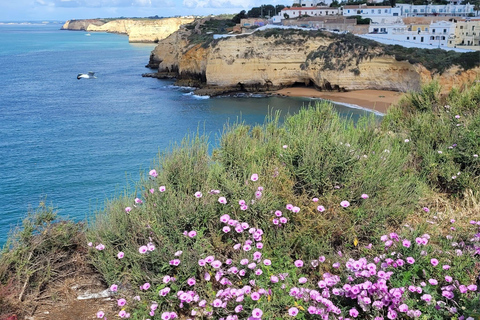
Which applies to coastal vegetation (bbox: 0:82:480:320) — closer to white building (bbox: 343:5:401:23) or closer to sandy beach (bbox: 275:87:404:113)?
sandy beach (bbox: 275:87:404:113)

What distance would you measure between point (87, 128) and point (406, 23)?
3965cm

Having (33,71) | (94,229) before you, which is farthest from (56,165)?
(33,71)

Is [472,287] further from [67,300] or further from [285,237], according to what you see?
[67,300]

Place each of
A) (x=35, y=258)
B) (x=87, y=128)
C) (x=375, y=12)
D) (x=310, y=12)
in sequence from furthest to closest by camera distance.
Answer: (x=310, y=12) < (x=375, y=12) < (x=87, y=128) < (x=35, y=258)

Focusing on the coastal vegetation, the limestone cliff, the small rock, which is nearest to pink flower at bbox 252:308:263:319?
the coastal vegetation

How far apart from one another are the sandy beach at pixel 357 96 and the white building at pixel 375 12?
20345mm

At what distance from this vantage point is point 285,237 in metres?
4.35

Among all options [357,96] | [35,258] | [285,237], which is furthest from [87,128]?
[285,237]

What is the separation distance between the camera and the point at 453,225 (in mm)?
4684

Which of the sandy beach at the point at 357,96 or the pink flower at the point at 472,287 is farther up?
the pink flower at the point at 472,287

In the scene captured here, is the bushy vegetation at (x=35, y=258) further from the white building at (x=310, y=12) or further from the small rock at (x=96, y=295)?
the white building at (x=310, y=12)

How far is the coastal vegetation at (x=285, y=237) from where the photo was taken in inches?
140

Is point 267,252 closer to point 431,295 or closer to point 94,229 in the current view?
point 431,295

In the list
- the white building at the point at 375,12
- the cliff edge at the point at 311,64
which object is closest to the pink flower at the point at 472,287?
the cliff edge at the point at 311,64
